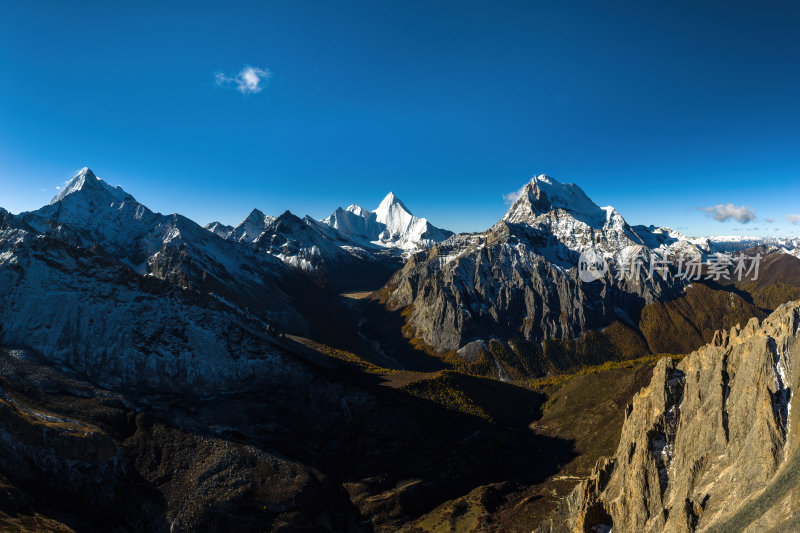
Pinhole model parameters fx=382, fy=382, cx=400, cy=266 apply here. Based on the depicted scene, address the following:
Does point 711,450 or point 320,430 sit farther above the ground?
point 711,450

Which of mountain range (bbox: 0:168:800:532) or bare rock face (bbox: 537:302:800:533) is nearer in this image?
bare rock face (bbox: 537:302:800:533)

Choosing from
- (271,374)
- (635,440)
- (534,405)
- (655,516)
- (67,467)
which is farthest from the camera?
(534,405)

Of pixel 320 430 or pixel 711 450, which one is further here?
pixel 320 430

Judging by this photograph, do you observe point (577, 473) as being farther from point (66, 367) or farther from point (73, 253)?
point (73, 253)

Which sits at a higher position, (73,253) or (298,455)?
(73,253)

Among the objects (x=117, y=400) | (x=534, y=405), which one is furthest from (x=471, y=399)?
(x=117, y=400)

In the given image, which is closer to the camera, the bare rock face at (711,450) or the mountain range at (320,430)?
the bare rock face at (711,450)

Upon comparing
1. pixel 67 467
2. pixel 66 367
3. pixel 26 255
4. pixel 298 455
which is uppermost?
pixel 26 255

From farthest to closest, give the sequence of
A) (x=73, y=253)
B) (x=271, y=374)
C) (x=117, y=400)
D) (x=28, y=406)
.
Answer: (x=73, y=253)
(x=271, y=374)
(x=117, y=400)
(x=28, y=406)
